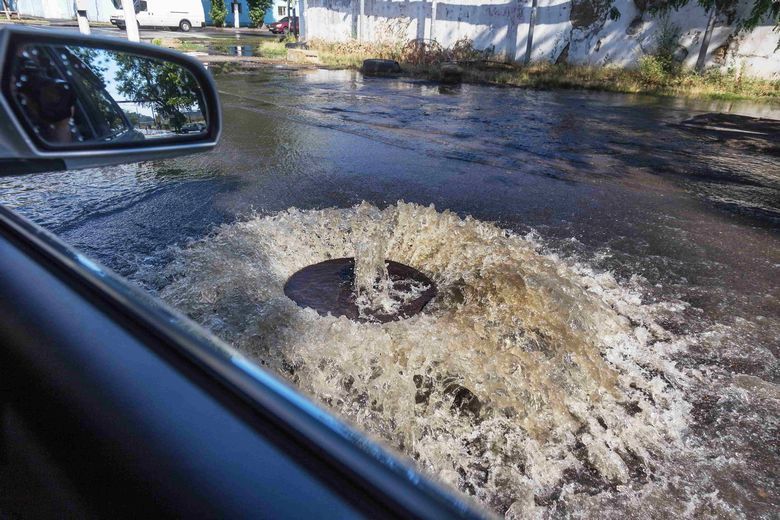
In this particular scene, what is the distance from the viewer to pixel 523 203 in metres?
5.55

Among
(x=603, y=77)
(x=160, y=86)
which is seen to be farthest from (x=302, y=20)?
(x=160, y=86)

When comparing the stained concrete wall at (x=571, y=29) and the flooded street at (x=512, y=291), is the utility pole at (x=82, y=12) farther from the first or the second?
the stained concrete wall at (x=571, y=29)

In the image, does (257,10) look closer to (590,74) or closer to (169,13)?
(169,13)

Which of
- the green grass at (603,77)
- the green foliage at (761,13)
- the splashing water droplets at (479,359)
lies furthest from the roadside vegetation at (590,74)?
the splashing water droplets at (479,359)

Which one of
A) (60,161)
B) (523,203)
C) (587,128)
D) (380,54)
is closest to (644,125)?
(587,128)

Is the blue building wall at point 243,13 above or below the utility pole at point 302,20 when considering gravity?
above

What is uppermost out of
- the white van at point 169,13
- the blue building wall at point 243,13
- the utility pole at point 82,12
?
the blue building wall at point 243,13

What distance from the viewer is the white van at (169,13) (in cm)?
3522

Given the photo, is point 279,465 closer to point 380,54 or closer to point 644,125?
point 644,125

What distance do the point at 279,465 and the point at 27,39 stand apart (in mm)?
1339

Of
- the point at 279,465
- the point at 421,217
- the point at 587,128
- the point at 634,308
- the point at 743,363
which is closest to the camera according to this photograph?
the point at 279,465

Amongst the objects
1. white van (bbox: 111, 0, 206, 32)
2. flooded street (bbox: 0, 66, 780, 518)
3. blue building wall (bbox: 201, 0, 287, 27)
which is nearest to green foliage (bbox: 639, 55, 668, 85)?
flooded street (bbox: 0, 66, 780, 518)

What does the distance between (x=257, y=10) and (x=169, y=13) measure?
376 inches

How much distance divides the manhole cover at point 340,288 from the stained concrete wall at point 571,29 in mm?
15567
